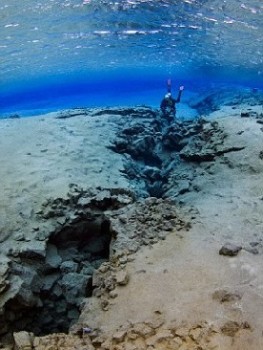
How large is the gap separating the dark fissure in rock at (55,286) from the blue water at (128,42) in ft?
34.8

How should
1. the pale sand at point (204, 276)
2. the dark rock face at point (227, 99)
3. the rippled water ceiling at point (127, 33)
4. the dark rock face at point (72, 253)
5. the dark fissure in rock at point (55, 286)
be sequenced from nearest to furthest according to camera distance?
the pale sand at point (204, 276) → the dark rock face at point (72, 253) → the dark fissure in rock at point (55, 286) → the rippled water ceiling at point (127, 33) → the dark rock face at point (227, 99)

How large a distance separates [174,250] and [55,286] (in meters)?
1.93

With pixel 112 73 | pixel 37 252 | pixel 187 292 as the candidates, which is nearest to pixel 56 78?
pixel 112 73

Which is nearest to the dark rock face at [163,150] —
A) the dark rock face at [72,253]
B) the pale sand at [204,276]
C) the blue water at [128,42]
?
the dark rock face at [72,253]

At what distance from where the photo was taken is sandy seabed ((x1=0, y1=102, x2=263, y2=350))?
338 cm

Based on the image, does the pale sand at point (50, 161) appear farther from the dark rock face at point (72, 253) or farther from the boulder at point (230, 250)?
the boulder at point (230, 250)

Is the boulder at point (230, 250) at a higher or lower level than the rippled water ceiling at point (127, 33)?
lower

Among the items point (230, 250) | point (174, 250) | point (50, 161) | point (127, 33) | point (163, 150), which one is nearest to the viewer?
point (230, 250)

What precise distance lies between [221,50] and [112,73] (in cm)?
1113

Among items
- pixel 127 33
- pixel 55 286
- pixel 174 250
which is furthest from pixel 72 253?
pixel 127 33

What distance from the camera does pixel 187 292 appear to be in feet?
12.8

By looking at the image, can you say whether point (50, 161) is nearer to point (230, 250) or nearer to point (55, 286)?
point (55, 286)

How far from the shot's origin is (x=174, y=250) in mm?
4785

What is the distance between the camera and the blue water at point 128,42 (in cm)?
1347
